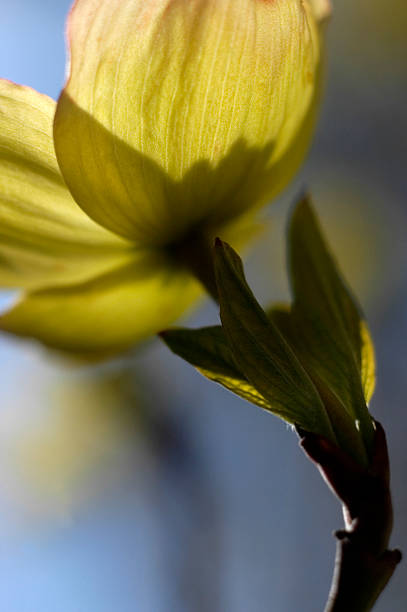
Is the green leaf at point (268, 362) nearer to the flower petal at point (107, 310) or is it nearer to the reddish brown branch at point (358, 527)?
the reddish brown branch at point (358, 527)

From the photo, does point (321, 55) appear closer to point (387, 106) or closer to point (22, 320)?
point (22, 320)

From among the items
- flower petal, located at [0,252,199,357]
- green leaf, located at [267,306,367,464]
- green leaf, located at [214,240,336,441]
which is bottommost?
green leaf, located at [267,306,367,464]

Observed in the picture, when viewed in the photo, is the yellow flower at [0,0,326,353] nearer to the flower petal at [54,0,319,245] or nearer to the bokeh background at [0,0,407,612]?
the flower petal at [54,0,319,245]

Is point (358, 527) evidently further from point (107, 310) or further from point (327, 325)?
point (107, 310)

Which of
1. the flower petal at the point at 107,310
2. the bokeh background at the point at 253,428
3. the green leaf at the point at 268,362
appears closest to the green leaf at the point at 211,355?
the green leaf at the point at 268,362

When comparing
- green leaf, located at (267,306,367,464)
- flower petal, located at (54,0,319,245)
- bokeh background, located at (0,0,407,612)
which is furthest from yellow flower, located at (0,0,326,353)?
bokeh background, located at (0,0,407,612)

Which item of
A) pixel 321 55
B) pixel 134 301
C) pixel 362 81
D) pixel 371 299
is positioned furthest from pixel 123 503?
pixel 321 55
